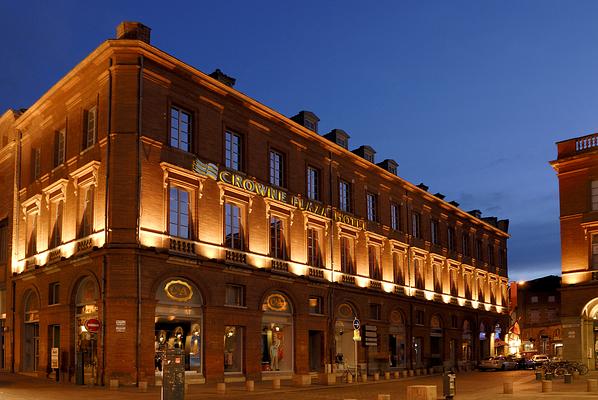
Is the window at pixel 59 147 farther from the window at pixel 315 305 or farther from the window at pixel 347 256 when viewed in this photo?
the window at pixel 347 256

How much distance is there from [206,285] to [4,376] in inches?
456

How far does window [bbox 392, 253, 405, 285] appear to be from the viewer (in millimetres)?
53906

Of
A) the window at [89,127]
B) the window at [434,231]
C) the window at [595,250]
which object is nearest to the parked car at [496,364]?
the window at [434,231]

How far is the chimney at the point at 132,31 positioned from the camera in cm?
3338

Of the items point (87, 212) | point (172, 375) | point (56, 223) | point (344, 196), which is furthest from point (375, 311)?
point (172, 375)

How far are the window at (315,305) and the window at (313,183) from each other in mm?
6111

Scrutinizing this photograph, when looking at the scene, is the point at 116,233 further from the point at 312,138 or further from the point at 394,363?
the point at 394,363

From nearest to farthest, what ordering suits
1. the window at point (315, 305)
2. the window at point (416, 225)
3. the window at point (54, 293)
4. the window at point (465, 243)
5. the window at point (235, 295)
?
the window at point (54, 293)
the window at point (235, 295)
the window at point (315, 305)
the window at point (416, 225)
the window at point (465, 243)

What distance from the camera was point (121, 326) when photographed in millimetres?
30797

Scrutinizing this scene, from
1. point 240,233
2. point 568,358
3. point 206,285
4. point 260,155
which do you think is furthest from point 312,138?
point 568,358

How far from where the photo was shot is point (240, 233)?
3816 cm

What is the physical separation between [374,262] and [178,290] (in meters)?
20.4

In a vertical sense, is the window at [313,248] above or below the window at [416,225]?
below

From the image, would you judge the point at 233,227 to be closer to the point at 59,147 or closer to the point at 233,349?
the point at 233,349
